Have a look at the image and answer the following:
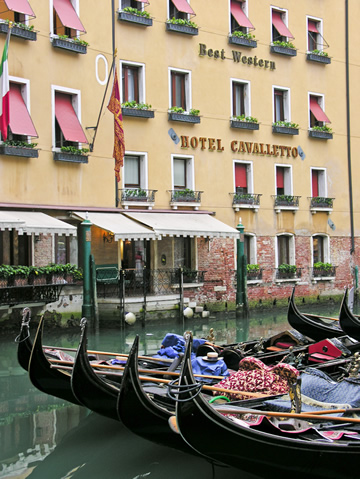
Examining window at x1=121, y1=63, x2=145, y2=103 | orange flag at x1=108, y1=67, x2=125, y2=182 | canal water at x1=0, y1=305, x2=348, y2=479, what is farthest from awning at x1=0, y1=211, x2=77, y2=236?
window at x1=121, y1=63, x2=145, y2=103

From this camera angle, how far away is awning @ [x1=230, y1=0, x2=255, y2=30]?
13.2 m

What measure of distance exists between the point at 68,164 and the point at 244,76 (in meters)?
4.35

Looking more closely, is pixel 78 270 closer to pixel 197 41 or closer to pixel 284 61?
pixel 197 41

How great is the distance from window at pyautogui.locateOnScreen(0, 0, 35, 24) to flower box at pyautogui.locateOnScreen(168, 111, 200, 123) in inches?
117

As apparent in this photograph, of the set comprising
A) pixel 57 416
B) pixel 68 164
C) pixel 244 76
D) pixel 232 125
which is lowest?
pixel 57 416

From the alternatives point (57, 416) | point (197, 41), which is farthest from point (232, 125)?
point (57, 416)

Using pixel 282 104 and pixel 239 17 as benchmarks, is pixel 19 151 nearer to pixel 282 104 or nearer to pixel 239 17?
pixel 239 17

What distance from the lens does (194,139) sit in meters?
12.5

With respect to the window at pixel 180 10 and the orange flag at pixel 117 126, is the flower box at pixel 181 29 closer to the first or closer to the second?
the window at pixel 180 10

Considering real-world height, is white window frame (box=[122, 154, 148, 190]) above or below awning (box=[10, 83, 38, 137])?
below

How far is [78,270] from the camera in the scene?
1070 cm

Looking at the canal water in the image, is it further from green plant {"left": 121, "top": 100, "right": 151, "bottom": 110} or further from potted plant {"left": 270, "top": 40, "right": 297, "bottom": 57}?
potted plant {"left": 270, "top": 40, "right": 297, "bottom": 57}

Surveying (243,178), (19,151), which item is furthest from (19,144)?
(243,178)

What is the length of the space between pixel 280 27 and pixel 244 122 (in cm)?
233
